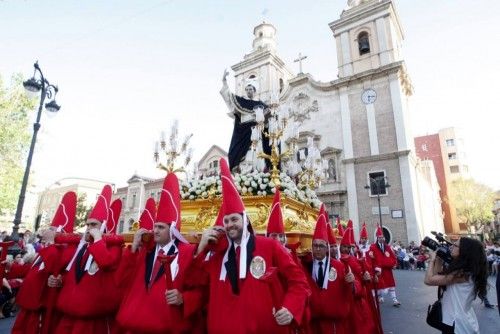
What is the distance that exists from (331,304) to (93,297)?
2.95 metres

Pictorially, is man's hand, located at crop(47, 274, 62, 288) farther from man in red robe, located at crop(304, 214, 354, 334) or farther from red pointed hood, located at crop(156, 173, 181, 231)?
man in red robe, located at crop(304, 214, 354, 334)

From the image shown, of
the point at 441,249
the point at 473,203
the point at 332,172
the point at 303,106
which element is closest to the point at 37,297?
the point at 441,249

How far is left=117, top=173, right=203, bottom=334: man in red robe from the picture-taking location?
269 centimetres

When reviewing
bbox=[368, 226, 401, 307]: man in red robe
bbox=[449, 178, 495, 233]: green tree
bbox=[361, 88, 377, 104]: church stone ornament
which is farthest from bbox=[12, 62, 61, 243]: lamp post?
bbox=[449, 178, 495, 233]: green tree

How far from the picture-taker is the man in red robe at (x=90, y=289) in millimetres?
3387

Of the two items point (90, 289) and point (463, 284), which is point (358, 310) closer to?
point (463, 284)

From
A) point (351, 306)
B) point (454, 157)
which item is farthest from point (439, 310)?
point (454, 157)

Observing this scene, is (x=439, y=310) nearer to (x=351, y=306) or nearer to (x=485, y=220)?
(x=351, y=306)

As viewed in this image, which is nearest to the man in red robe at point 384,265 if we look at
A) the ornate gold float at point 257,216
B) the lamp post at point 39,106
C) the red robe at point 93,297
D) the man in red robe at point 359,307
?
the ornate gold float at point 257,216

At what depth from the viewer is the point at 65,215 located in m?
4.89

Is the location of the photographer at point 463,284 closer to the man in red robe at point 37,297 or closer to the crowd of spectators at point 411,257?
the man in red robe at point 37,297

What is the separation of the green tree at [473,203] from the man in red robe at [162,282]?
5136 centimetres

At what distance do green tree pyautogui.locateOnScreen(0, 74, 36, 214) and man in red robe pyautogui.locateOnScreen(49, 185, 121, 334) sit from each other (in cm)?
2086

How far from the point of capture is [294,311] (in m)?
2.47
